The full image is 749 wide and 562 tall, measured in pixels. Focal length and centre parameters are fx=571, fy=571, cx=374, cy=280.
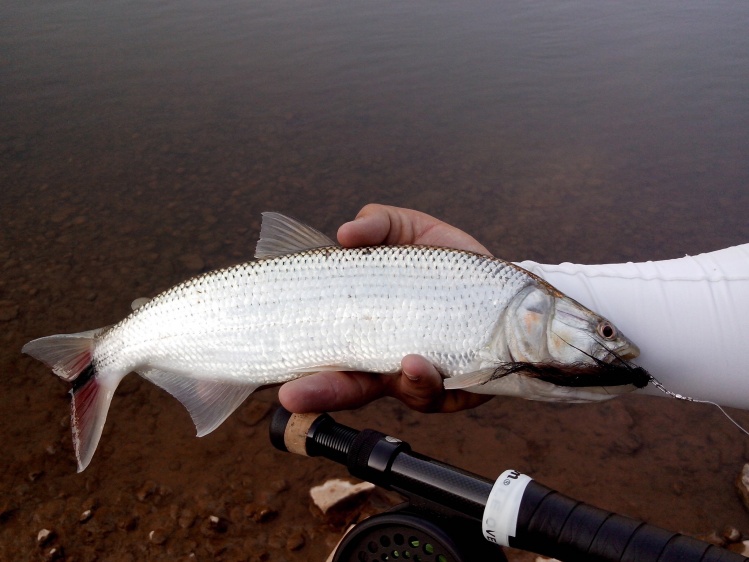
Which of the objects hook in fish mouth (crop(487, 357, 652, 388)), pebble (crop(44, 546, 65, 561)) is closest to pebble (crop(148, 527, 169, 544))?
pebble (crop(44, 546, 65, 561))

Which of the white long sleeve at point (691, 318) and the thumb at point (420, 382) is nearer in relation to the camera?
the thumb at point (420, 382)

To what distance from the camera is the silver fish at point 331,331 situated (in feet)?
7.99

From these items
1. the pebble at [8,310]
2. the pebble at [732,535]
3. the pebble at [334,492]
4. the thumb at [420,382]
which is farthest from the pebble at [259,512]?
the pebble at [8,310]

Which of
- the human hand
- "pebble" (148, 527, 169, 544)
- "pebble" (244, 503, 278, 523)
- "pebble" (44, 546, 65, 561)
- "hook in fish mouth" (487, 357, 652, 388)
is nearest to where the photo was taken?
"hook in fish mouth" (487, 357, 652, 388)

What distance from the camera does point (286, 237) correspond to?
9.53 feet

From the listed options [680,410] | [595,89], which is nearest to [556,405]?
[680,410]

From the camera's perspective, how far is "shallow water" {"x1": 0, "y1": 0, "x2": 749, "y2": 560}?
11.6 feet

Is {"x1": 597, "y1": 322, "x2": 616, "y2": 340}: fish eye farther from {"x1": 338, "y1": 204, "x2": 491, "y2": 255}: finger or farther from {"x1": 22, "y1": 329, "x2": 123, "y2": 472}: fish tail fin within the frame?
{"x1": 22, "y1": 329, "x2": 123, "y2": 472}: fish tail fin

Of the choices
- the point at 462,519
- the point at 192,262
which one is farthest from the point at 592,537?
the point at 192,262

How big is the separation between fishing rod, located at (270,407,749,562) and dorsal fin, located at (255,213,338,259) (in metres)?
→ 0.98

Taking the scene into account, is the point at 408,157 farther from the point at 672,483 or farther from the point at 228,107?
the point at 672,483

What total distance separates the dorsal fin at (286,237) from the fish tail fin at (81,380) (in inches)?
38.4

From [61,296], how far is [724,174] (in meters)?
6.91

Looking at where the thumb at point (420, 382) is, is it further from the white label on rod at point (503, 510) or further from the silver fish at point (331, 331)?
the white label on rod at point (503, 510)
